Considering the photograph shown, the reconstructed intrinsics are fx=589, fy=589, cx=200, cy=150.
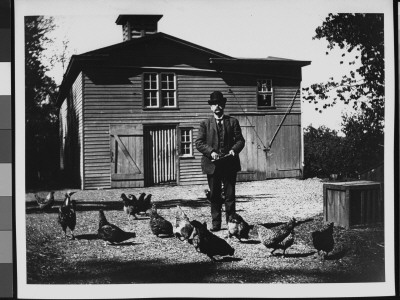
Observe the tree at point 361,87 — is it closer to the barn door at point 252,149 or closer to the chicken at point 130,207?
the barn door at point 252,149

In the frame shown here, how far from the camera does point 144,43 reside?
7797 millimetres

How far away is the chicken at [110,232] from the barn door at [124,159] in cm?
49

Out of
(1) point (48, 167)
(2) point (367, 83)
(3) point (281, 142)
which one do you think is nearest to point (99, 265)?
(1) point (48, 167)

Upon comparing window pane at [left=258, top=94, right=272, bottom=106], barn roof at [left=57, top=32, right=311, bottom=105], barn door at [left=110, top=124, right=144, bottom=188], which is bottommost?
barn door at [left=110, top=124, right=144, bottom=188]

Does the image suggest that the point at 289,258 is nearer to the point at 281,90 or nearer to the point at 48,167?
the point at 281,90

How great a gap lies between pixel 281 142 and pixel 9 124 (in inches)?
142

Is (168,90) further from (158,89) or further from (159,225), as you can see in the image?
(159,225)

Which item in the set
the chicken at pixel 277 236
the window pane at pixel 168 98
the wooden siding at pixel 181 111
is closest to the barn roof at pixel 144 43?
the wooden siding at pixel 181 111

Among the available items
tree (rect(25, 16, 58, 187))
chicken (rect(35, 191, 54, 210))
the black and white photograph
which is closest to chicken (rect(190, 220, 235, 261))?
the black and white photograph

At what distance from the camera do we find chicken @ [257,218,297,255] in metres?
7.62

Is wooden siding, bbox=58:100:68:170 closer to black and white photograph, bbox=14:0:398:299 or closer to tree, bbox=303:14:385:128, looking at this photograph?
black and white photograph, bbox=14:0:398:299

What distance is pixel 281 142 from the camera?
7.95 metres

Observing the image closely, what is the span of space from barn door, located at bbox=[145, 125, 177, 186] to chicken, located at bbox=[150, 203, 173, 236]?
0.49 meters

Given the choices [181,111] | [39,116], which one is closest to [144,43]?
[181,111]
